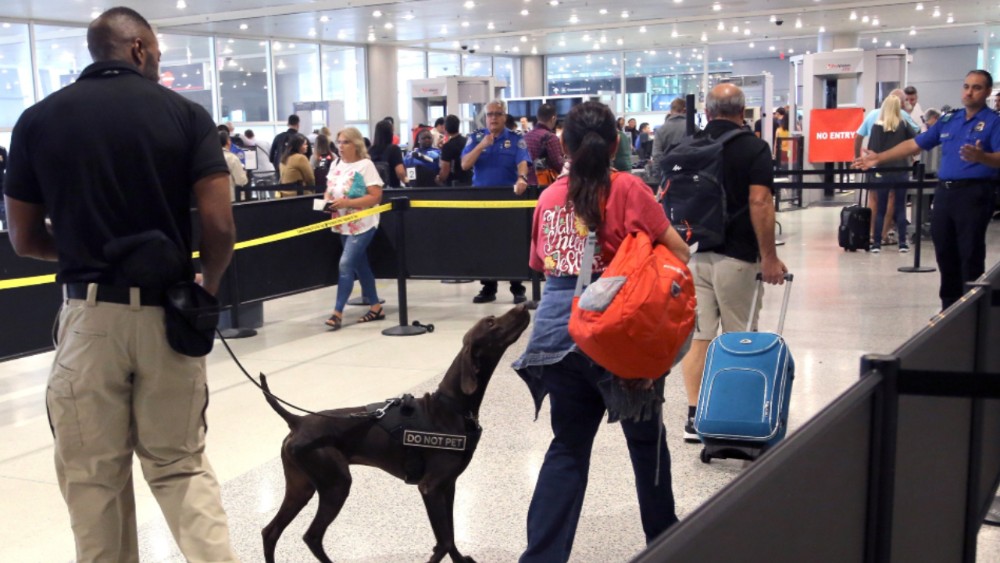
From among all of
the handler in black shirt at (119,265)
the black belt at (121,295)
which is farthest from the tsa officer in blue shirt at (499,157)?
the black belt at (121,295)

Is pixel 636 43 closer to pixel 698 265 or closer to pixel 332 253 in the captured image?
pixel 332 253

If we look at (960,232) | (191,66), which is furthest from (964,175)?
(191,66)

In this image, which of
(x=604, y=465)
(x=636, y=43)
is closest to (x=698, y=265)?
(x=604, y=465)

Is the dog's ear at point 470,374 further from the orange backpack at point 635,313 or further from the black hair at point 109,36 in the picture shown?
the black hair at point 109,36

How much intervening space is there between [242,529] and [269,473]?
689mm

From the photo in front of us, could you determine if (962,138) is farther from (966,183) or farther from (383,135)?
(383,135)

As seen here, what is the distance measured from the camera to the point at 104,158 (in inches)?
108

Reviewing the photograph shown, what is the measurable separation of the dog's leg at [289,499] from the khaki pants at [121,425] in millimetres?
551

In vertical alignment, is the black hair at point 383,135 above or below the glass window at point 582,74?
below

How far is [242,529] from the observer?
4160 mm

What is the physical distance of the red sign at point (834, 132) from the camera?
52.3 feet

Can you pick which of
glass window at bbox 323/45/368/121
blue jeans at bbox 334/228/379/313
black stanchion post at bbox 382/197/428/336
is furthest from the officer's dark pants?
glass window at bbox 323/45/368/121

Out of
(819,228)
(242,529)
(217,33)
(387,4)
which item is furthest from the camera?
(217,33)

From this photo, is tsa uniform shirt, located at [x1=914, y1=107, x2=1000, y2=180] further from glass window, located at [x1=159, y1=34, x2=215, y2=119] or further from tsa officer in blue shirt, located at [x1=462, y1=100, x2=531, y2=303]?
glass window, located at [x1=159, y1=34, x2=215, y2=119]
